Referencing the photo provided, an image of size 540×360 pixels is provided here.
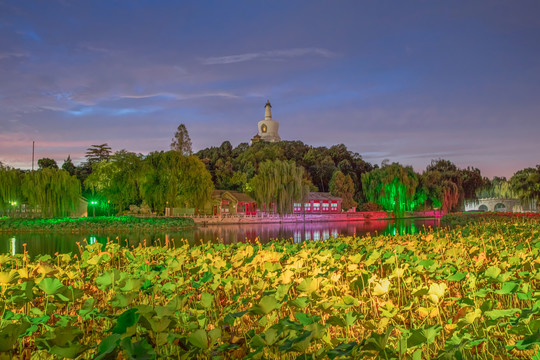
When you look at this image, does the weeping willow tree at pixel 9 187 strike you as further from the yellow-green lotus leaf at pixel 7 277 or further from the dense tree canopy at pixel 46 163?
the yellow-green lotus leaf at pixel 7 277

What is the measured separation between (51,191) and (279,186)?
17335 millimetres

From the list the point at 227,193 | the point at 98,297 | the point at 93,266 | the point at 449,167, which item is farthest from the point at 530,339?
the point at 449,167

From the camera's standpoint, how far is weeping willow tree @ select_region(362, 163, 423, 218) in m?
40.9

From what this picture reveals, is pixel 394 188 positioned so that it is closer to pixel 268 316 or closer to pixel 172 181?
pixel 172 181

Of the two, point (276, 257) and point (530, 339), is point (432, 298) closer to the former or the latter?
point (530, 339)

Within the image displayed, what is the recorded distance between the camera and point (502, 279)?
11.7 ft

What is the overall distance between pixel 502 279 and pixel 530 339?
174 cm

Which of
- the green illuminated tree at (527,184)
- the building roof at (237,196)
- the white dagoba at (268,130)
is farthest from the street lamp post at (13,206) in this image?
the white dagoba at (268,130)

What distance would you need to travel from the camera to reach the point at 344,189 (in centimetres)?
5078

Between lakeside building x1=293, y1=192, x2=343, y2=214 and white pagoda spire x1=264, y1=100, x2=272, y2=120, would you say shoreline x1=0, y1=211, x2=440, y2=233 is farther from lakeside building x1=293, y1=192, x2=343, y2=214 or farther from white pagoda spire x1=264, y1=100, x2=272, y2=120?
white pagoda spire x1=264, y1=100, x2=272, y2=120

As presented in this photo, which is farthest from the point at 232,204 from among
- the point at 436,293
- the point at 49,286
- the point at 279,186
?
the point at 436,293

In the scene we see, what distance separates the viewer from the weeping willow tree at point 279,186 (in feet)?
120

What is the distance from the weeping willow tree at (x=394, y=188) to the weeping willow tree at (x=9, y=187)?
3009 cm

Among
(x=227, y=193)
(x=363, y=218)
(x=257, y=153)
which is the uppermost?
(x=257, y=153)
